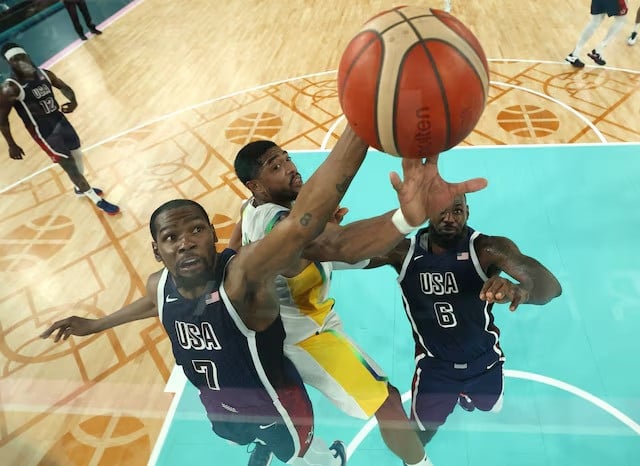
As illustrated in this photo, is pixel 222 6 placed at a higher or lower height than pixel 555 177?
higher

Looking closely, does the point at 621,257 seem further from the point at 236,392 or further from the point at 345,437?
the point at 236,392

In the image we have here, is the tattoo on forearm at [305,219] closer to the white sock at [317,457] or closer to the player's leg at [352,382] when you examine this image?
the player's leg at [352,382]

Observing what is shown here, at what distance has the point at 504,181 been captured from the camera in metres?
4.14

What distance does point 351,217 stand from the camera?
13.0 feet

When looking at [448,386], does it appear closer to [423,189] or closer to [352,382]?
[352,382]

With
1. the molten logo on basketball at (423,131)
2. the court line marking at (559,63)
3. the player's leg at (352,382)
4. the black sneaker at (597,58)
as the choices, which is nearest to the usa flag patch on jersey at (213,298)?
the player's leg at (352,382)

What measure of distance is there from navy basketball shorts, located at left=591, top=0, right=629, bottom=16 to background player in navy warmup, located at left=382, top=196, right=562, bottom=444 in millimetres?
4780

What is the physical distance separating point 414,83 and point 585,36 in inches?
217

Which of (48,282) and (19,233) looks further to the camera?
(19,233)

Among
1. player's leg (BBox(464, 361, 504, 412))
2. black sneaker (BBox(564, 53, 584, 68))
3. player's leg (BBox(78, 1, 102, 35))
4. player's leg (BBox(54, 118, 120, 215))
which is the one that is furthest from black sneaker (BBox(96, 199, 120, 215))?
player's leg (BBox(78, 1, 102, 35))

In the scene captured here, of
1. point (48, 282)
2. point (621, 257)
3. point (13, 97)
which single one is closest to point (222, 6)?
point (13, 97)

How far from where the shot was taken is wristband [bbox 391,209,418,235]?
145 centimetres

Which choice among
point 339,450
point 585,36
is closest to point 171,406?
point 339,450

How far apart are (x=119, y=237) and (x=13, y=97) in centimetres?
131
